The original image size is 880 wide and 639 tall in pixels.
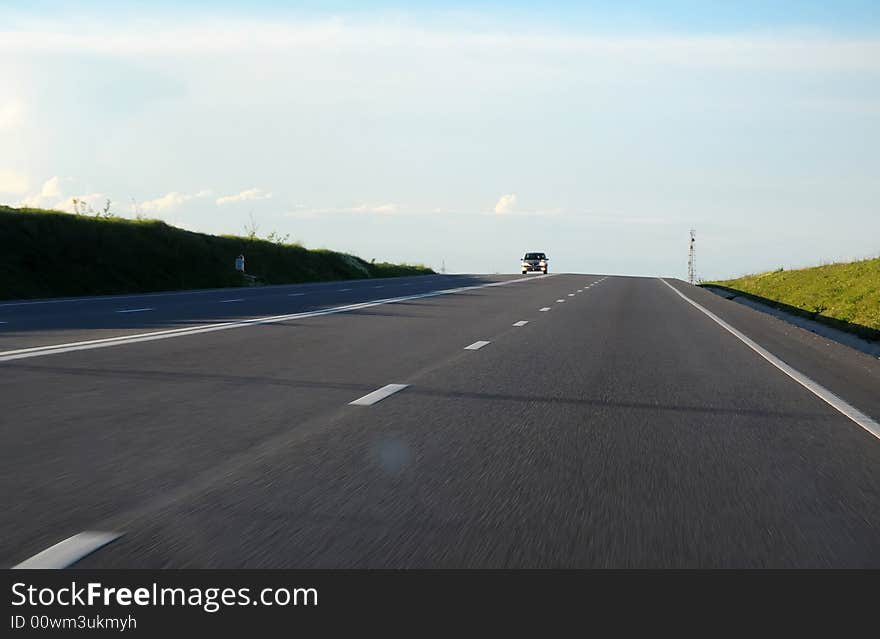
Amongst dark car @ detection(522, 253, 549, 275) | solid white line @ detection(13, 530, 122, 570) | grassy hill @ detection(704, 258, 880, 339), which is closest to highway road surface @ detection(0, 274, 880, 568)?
solid white line @ detection(13, 530, 122, 570)

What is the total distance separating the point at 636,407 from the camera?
9.09 metres

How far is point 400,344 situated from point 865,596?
10.6 metres

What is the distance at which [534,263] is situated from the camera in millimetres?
79812

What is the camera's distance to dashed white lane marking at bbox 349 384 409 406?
8812 mm

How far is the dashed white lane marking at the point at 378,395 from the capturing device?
8812mm

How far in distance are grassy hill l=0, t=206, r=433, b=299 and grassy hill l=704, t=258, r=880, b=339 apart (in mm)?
21619

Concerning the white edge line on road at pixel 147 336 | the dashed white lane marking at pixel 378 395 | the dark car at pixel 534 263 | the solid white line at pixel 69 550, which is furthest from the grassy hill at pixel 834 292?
the dark car at pixel 534 263

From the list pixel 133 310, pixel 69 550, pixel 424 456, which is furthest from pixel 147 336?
pixel 69 550

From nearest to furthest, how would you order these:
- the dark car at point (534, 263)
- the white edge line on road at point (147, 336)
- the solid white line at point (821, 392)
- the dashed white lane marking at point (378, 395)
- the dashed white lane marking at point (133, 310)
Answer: the solid white line at point (821, 392)
the dashed white lane marking at point (378, 395)
the white edge line on road at point (147, 336)
the dashed white lane marking at point (133, 310)
the dark car at point (534, 263)

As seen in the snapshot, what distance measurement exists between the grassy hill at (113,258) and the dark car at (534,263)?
29.8 meters

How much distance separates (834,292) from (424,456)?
105 ft

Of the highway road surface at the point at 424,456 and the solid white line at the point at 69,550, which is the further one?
the highway road surface at the point at 424,456

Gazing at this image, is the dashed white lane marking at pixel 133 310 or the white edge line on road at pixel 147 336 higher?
the white edge line on road at pixel 147 336

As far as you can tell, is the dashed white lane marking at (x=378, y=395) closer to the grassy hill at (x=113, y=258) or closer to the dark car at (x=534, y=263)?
the grassy hill at (x=113, y=258)
